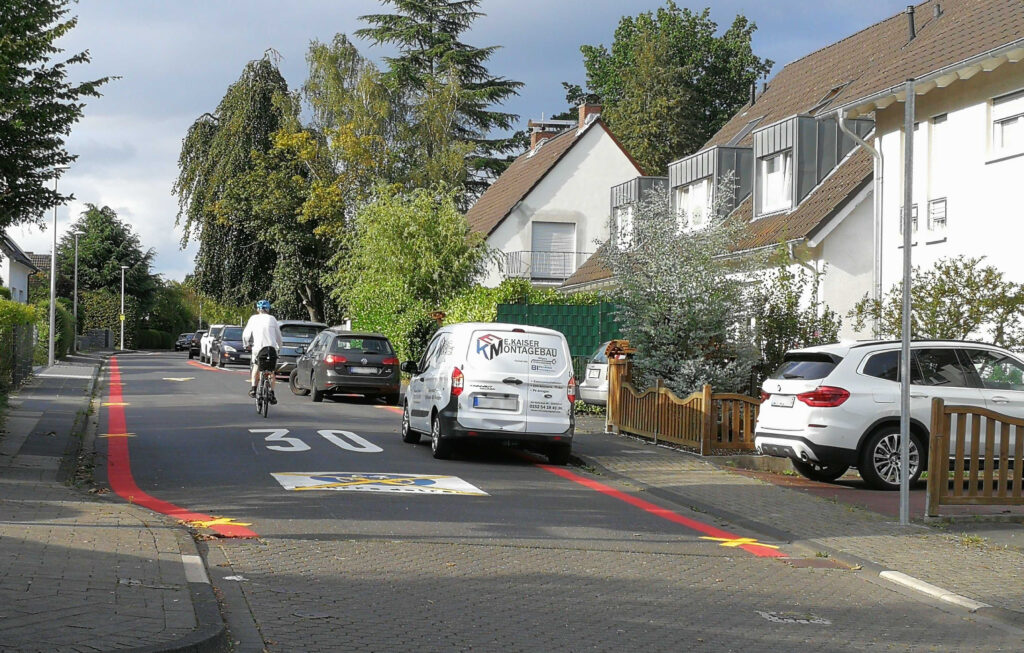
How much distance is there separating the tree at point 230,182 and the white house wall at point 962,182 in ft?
124

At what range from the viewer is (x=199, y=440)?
650 inches

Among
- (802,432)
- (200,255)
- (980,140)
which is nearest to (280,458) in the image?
(802,432)

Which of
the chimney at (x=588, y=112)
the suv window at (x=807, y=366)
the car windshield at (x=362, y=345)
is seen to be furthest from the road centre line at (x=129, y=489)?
the chimney at (x=588, y=112)

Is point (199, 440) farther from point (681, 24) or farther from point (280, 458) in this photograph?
point (681, 24)

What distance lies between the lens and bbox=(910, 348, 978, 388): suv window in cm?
1410

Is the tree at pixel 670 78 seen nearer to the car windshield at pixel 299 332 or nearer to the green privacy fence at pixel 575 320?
the car windshield at pixel 299 332

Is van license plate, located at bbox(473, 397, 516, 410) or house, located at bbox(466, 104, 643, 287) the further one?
house, located at bbox(466, 104, 643, 287)

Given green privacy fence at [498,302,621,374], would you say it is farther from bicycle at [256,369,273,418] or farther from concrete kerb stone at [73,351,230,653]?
concrete kerb stone at [73,351,230,653]

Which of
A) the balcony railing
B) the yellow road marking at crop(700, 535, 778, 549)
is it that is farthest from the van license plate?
the balcony railing

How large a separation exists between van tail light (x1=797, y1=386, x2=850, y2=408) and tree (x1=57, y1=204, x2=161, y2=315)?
270ft

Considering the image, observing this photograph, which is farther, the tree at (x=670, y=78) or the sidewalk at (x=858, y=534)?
the tree at (x=670, y=78)

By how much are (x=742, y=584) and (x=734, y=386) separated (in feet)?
34.5

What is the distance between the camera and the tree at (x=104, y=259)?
294 feet

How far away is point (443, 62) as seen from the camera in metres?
58.5
